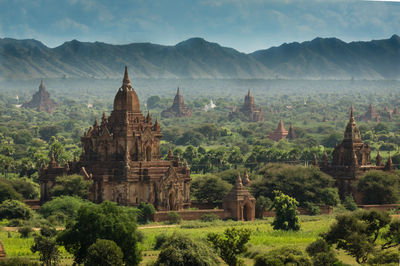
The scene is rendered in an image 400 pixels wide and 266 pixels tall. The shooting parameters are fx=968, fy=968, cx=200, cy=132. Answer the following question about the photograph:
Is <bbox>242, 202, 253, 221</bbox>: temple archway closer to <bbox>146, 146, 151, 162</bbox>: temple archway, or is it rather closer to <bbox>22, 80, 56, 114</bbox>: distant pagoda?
<bbox>146, 146, 151, 162</bbox>: temple archway

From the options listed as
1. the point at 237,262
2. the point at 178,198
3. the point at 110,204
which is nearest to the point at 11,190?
the point at 178,198

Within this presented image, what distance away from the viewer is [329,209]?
52.3 m

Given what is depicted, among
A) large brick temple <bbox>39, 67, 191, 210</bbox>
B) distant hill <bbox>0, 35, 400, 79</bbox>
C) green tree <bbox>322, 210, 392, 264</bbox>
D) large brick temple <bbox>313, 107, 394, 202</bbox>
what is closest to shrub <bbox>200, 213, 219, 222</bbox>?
large brick temple <bbox>39, 67, 191, 210</bbox>

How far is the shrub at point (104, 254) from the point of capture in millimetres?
33125

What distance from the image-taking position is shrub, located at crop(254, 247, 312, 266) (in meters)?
33.3

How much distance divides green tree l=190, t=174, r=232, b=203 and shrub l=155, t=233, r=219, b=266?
19711 millimetres

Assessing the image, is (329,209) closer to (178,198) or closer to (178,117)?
(178,198)

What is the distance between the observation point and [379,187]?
54.9 metres

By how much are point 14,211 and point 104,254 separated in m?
15.4

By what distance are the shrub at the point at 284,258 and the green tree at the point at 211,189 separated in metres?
19.5

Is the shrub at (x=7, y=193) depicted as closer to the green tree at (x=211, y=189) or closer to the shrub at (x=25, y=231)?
the shrub at (x=25, y=231)

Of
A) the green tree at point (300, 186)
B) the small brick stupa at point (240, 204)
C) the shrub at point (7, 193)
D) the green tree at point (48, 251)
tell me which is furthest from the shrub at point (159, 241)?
the green tree at point (300, 186)

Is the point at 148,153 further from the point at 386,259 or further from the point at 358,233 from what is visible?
the point at 386,259

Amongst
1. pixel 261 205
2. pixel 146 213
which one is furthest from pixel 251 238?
pixel 261 205
